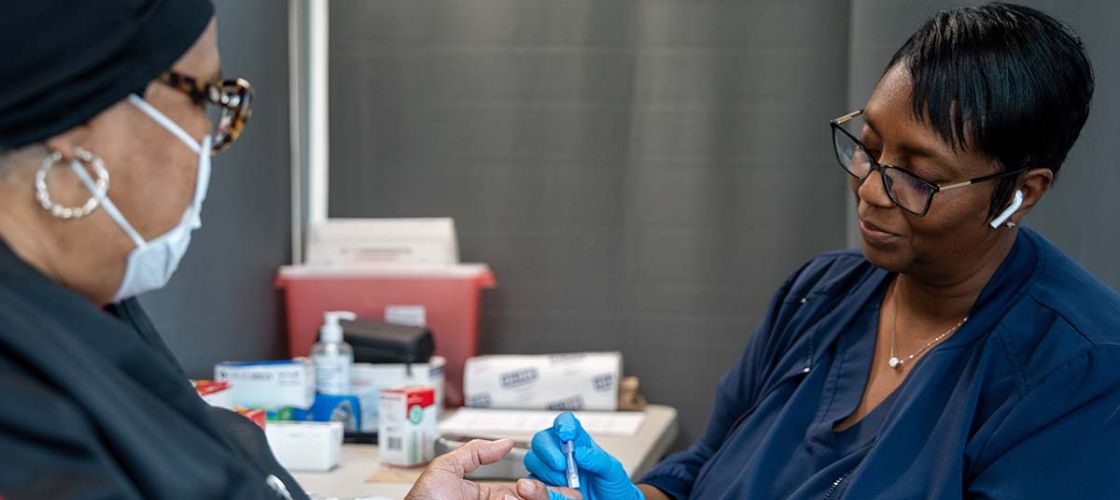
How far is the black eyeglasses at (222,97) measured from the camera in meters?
1.03

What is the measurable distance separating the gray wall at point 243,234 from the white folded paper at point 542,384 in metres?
0.53

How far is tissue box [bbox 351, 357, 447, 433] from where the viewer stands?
244 centimetres

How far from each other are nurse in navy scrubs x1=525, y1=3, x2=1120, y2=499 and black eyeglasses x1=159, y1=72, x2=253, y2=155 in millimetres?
768

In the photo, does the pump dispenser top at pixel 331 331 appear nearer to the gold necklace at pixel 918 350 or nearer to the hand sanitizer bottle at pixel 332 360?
the hand sanitizer bottle at pixel 332 360

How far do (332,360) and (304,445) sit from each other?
11.9 inches

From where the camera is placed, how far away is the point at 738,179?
288 centimetres

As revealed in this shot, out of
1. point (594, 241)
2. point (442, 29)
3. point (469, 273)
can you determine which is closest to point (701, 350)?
point (594, 241)

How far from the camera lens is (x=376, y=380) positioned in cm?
251

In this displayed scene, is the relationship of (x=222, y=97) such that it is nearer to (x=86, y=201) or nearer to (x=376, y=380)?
(x=86, y=201)

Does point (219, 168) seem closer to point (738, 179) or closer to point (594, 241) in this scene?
point (594, 241)

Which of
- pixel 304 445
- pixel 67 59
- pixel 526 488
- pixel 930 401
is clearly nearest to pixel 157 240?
pixel 67 59

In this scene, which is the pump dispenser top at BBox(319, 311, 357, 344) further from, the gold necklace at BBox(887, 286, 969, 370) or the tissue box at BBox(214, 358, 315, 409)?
the gold necklace at BBox(887, 286, 969, 370)

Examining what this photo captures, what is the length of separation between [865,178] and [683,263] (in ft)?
4.19

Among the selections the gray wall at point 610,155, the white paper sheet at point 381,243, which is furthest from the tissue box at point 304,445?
the gray wall at point 610,155
